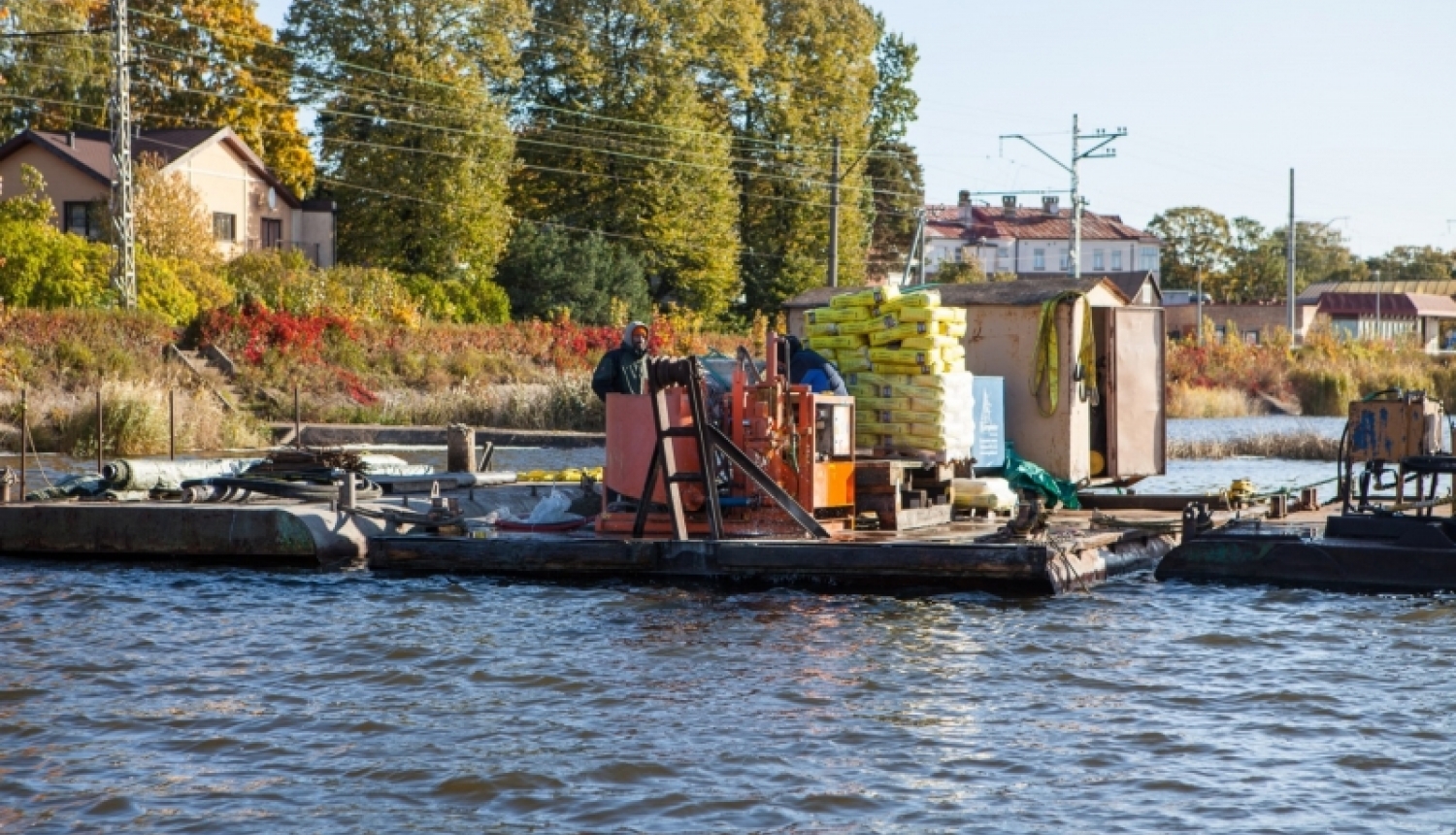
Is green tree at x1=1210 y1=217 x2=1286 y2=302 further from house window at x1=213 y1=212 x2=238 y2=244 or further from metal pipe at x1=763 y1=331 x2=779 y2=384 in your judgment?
metal pipe at x1=763 y1=331 x2=779 y2=384

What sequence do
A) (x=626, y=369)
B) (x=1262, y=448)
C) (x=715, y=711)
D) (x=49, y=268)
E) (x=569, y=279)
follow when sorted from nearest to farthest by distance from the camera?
(x=715, y=711)
(x=626, y=369)
(x=1262, y=448)
(x=49, y=268)
(x=569, y=279)

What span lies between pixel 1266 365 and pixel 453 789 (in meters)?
51.8

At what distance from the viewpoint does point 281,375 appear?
1575 inches

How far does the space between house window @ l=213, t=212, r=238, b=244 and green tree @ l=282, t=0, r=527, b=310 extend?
3983 millimetres

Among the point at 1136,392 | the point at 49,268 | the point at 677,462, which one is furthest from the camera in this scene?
the point at 49,268

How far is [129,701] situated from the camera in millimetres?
11320

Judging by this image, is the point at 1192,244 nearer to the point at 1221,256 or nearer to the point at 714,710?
the point at 1221,256

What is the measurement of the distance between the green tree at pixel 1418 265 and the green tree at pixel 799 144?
80.0m

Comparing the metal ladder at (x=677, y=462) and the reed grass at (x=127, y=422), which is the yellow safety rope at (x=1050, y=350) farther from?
the reed grass at (x=127, y=422)

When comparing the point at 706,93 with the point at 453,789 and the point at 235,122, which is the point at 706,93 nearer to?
the point at 235,122

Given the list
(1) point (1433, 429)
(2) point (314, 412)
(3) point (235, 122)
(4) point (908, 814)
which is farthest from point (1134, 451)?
(3) point (235, 122)

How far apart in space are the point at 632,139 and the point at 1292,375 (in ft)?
71.5

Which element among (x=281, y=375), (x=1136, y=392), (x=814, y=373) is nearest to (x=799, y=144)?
(x=281, y=375)

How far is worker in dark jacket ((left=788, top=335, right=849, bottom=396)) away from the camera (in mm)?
15477
